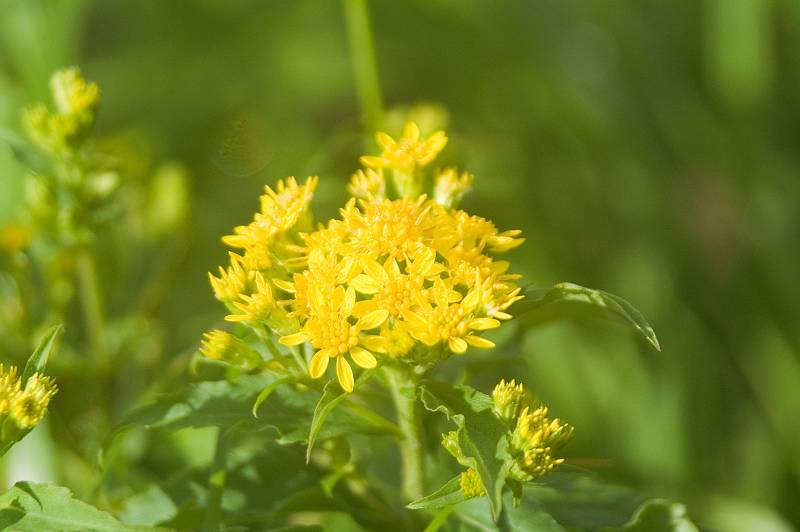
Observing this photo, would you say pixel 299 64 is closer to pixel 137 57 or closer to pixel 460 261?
pixel 137 57

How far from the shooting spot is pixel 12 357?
171 cm

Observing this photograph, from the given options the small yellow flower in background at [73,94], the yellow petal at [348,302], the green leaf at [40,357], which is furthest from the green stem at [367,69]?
the green leaf at [40,357]

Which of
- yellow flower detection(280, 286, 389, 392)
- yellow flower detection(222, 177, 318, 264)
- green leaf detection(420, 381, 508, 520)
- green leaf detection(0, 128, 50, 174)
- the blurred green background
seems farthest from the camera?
the blurred green background

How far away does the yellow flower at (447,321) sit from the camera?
109cm

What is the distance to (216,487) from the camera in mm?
1218

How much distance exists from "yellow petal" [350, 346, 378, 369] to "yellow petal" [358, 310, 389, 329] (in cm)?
3

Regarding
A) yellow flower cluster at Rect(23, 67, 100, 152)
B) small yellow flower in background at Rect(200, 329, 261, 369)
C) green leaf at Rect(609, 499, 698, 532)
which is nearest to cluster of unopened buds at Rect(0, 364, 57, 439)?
small yellow flower in background at Rect(200, 329, 261, 369)

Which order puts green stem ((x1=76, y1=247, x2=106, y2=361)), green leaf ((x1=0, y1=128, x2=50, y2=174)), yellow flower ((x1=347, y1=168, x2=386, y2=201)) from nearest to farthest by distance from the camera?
yellow flower ((x1=347, y1=168, x2=386, y2=201)) < green leaf ((x1=0, y1=128, x2=50, y2=174)) < green stem ((x1=76, y1=247, x2=106, y2=361))

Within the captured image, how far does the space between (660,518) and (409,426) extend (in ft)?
1.14

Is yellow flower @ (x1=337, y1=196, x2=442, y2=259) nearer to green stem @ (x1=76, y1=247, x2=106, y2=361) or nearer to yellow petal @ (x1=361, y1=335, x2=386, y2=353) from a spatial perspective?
yellow petal @ (x1=361, y1=335, x2=386, y2=353)

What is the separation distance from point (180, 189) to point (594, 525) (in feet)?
3.71

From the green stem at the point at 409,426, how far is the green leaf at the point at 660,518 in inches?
10.7

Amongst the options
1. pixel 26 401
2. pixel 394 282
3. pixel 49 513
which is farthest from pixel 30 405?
pixel 394 282

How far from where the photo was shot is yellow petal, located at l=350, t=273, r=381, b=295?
1139mm
